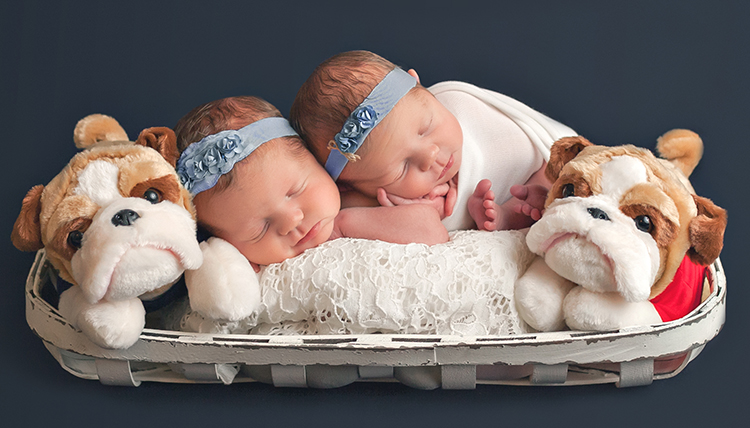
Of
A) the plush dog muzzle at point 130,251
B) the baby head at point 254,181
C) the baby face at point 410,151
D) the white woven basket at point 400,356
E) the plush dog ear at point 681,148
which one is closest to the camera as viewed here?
the plush dog muzzle at point 130,251

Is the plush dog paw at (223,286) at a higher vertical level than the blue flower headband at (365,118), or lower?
lower

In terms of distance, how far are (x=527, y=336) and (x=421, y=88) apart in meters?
0.68

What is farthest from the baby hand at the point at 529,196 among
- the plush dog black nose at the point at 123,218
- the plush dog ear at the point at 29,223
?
the plush dog ear at the point at 29,223

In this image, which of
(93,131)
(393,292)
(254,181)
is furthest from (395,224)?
(93,131)

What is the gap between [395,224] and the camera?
1.72 metres

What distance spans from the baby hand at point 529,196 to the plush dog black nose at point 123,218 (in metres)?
0.89

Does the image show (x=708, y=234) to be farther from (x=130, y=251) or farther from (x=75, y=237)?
(x=75, y=237)

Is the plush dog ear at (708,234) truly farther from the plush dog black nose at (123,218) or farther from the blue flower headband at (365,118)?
the plush dog black nose at (123,218)

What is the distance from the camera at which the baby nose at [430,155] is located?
1.71 metres

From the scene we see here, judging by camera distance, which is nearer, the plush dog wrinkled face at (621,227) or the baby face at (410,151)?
the plush dog wrinkled face at (621,227)

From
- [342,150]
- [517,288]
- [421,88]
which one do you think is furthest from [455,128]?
[517,288]

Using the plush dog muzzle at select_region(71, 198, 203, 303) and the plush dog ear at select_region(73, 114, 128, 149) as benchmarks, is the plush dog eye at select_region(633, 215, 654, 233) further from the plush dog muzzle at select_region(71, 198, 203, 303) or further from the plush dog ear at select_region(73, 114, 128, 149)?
the plush dog ear at select_region(73, 114, 128, 149)

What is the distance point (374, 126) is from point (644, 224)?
620 mm

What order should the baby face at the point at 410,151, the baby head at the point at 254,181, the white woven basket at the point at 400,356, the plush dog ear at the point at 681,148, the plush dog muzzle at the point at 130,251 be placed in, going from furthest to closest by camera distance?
the plush dog ear at the point at 681,148 → the baby face at the point at 410,151 → the baby head at the point at 254,181 → the white woven basket at the point at 400,356 → the plush dog muzzle at the point at 130,251
